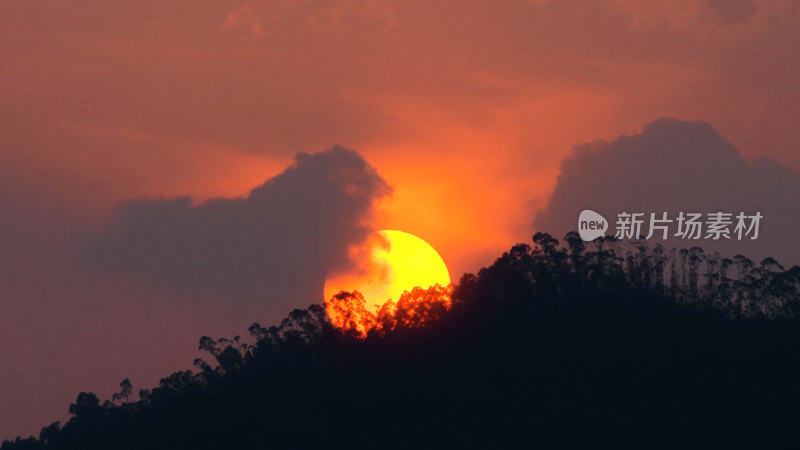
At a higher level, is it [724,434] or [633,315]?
[633,315]

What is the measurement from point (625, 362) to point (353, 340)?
28329mm

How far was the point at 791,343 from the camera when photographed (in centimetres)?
11119

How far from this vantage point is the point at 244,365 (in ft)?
412

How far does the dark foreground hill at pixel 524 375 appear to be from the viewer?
108125mm

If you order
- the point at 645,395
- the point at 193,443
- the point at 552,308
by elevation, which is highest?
the point at 552,308

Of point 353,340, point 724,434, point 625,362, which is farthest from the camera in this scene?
point 353,340

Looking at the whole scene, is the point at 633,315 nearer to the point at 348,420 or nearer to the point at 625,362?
the point at 625,362

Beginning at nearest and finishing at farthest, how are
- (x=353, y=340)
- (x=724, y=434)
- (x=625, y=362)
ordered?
(x=724, y=434), (x=625, y=362), (x=353, y=340)

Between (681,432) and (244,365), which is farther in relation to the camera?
(244,365)

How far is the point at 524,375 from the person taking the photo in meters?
115

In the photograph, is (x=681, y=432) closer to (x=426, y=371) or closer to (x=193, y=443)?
(x=426, y=371)

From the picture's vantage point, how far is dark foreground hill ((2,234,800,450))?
108125 millimetres

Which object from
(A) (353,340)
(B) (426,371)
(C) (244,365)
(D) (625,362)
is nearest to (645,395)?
(D) (625,362)

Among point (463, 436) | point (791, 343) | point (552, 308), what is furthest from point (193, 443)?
point (791, 343)
